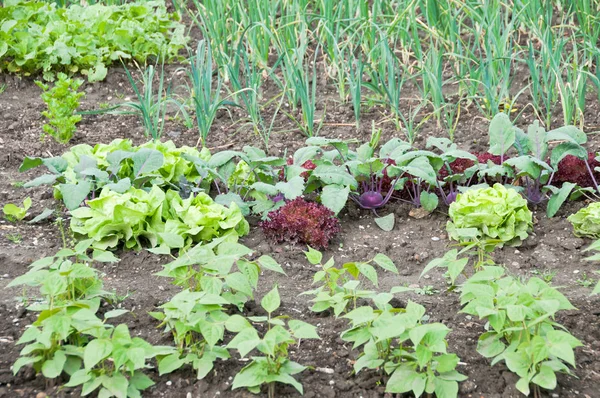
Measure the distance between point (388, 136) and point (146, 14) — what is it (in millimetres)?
2389

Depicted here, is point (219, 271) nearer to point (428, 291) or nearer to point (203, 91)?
point (428, 291)

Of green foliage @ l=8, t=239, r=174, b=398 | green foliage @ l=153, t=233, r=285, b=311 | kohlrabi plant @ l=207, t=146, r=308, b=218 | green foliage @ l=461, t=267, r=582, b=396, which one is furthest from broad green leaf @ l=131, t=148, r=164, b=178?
green foliage @ l=461, t=267, r=582, b=396

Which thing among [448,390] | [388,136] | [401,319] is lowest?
[388,136]

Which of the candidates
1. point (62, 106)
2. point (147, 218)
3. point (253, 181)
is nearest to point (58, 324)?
point (147, 218)

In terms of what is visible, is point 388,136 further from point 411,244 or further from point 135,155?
point 135,155

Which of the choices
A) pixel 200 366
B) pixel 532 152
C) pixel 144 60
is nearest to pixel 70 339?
pixel 200 366

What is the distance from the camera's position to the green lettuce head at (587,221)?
3.69 metres

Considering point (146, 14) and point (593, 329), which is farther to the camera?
point (146, 14)

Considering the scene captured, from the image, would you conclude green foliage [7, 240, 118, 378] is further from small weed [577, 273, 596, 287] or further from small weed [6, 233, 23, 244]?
small weed [577, 273, 596, 287]

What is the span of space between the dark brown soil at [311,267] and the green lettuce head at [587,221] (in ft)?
0.16

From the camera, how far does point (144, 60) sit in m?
6.04

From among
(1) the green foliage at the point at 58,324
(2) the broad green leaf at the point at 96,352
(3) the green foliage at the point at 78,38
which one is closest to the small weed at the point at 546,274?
(1) the green foliage at the point at 58,324

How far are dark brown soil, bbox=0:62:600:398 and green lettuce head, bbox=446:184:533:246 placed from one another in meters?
0.08

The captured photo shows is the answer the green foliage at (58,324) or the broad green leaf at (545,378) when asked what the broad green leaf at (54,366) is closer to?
the green foliage at (58,324)
